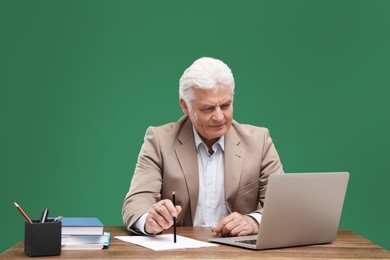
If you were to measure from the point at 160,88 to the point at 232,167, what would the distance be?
44.8 inches

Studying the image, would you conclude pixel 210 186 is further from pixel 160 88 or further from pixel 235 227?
pixel 160 88

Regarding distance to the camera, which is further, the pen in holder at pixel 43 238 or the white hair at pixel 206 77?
the white hair at pixel 206 77

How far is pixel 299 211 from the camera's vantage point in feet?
7.55

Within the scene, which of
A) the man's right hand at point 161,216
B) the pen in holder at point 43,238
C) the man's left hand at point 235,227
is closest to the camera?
the pen in holder at point 43,238

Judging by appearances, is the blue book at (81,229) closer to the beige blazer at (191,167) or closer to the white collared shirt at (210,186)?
the beige blazer at (191,167)

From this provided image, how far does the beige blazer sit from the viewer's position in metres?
3.11

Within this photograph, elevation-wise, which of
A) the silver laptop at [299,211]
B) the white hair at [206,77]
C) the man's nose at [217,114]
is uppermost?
the white hair at [206,77]

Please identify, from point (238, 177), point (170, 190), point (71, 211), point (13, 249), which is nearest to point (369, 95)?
point (238, 177)

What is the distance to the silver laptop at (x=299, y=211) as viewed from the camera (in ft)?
7.26

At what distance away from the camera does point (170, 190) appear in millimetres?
3121

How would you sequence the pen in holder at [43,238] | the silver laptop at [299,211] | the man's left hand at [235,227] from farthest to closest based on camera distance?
the man's left hand at [235,227] → the silver laptop at [299,211] → the pen in holder at [43,238]

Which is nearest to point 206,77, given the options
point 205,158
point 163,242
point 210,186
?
point 205,158

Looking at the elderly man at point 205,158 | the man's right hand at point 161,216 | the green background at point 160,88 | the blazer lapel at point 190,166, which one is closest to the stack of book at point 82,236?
the man's right hand at point 161,216

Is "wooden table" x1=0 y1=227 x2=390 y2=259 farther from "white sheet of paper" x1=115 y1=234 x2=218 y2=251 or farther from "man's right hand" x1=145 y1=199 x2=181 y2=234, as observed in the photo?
"man's right hand" x1=145 y1=199 x2=181 y2=234
